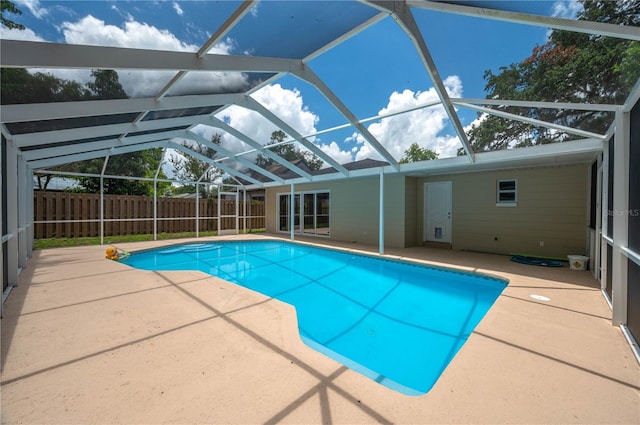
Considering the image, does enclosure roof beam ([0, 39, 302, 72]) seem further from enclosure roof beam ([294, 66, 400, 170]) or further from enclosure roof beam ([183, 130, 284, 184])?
enclosure roof beam ([183, 130, 284, 184])

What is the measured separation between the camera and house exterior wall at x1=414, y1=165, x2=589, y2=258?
20.8 ft

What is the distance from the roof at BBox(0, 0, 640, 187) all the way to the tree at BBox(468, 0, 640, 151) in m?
0.11

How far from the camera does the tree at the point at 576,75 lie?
2193 mm

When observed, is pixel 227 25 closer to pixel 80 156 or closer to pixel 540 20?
pixel 540 20

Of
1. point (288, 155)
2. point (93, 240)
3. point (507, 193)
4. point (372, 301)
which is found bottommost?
point (372, 301)

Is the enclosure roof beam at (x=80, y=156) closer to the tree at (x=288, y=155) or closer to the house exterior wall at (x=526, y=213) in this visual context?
the tree at (x=288, y=155)

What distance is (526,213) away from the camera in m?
6.96

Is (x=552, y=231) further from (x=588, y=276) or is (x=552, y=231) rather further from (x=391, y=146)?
(x=391, y=146)

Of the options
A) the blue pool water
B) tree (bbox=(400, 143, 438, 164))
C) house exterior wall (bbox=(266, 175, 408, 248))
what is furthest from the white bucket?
tree (bbox=(400, 143, 438, 164))

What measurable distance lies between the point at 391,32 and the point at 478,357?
4096 millimetres

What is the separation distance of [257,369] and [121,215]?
10.7 meters

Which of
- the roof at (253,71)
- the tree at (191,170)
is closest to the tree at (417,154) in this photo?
the tree at (191,170)

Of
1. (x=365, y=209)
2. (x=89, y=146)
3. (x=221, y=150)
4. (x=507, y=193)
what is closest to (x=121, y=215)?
(x=89, y=146)

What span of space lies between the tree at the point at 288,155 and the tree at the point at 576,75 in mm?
5201
